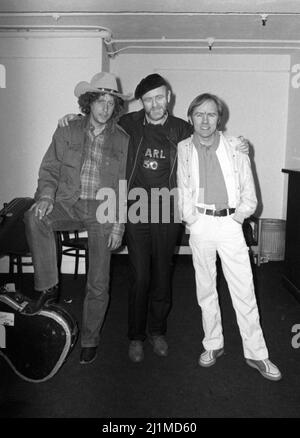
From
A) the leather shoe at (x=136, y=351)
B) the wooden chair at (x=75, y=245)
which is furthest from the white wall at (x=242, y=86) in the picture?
the leather shoe at (x=136, y=351)

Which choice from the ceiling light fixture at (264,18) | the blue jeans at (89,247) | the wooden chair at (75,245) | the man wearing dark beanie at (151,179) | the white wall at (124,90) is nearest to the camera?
the blue jeans at (89,247)

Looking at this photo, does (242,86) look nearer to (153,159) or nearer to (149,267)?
(153,159)

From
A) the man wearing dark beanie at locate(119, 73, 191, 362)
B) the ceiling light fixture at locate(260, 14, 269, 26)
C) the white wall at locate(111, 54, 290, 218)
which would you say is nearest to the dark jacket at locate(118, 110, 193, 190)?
the man wearing dark beanie at locate(119, 73, 191, 362)

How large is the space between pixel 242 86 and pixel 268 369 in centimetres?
391

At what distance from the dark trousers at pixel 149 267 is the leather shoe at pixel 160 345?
10 cm

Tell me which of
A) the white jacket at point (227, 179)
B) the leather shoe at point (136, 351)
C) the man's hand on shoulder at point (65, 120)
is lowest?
the leather shoe at point (136, 351)

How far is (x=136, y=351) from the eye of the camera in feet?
8.14

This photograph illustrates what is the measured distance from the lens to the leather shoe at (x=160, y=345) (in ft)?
8.32

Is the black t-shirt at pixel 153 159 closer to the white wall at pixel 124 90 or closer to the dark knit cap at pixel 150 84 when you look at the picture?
the dark knit cap at pixel 150 84

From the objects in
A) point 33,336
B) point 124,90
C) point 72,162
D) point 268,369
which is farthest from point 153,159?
point 124,90

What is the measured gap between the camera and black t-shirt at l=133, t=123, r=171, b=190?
233 cm

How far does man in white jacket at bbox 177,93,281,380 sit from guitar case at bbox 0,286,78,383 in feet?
Result: 2.86
